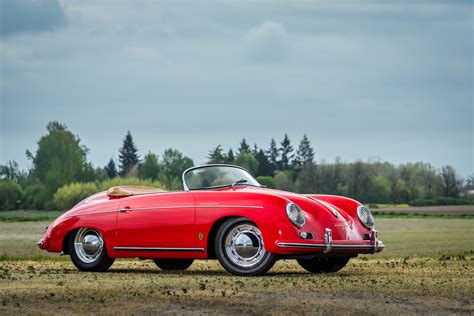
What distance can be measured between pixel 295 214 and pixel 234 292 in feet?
9.08

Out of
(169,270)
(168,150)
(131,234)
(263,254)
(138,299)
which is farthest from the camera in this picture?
(168,150)

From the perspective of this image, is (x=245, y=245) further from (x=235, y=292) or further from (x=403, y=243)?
(x=403, y=243)

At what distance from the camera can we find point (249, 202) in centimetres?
1480


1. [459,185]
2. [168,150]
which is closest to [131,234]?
[459,185]

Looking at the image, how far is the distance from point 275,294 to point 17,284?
3.88m

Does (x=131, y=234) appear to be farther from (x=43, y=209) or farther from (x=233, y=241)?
(x=43, y=209)

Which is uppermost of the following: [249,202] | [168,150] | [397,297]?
[168,150]

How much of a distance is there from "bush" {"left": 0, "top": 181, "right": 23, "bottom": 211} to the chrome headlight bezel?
98.8 m

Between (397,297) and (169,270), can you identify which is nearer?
(397,297)

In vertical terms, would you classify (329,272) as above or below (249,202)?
below

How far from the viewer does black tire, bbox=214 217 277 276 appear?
48.2 ft

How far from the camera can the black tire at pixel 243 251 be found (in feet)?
48.2

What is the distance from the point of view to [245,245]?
14781 mm

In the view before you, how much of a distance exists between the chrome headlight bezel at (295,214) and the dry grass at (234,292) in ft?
2.70
